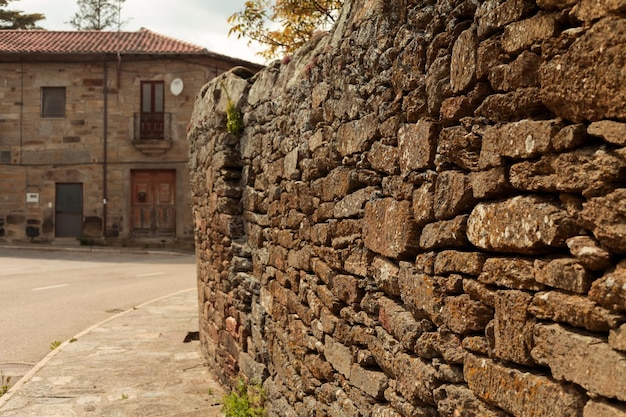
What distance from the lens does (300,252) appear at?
13.1 ft

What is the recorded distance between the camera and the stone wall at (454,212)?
1590mm

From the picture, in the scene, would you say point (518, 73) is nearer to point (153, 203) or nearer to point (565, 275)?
point (565, 275)

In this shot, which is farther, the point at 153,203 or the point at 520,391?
the point at 153,203

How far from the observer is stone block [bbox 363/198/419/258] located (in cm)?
→ 254

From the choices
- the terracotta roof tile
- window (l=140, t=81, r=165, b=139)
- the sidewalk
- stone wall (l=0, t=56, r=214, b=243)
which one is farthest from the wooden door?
the sidewalk

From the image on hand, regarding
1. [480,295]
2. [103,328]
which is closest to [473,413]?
[480,295]

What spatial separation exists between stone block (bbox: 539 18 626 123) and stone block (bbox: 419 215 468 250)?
0.54 m

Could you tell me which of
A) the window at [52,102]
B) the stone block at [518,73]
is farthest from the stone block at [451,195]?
the window at [52,102]

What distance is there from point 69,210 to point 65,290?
37.5 ft

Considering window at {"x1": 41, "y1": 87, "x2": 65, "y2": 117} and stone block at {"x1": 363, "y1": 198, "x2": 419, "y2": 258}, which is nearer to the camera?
stone block at {"x1": 363, "y1": 198, "x2": 419, "y2": 258}

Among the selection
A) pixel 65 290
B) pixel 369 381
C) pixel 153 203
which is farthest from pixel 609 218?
Answer: pixel 153 203

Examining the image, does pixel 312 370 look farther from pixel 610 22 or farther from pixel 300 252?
pixel 610 22

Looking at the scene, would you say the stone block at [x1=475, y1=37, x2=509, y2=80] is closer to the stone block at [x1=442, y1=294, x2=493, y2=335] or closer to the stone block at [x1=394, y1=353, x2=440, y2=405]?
the stone block at [x1=442, y1=294, x2=493, y2=335]

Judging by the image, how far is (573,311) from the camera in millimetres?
1632
